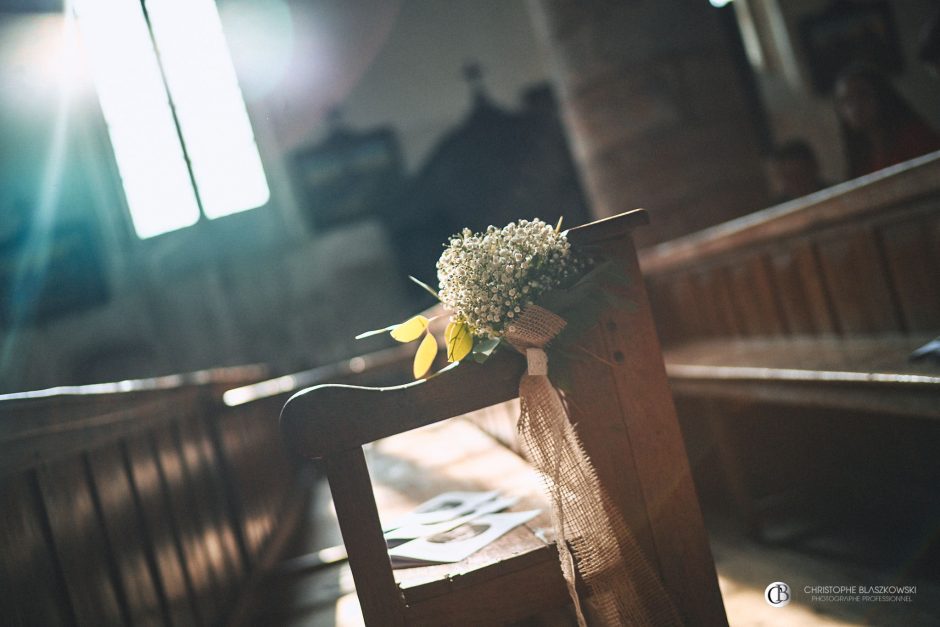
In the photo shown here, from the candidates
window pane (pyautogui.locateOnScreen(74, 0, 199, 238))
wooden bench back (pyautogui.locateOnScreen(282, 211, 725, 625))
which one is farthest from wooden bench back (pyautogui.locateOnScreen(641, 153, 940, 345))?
window pane (pyautogui.locateOnScreen(74, 0, 199, 238))

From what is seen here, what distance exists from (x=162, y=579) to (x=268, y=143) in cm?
876

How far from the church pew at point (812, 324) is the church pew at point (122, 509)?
5.84ft

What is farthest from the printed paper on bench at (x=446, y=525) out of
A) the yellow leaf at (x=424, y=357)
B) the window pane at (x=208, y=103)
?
the window pane at (x=208, y=103)

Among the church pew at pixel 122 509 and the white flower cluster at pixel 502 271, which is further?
the white flower cluster at pixel 502 271

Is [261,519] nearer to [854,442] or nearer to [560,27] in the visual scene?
[854,442]

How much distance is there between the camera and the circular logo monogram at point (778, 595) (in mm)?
2236

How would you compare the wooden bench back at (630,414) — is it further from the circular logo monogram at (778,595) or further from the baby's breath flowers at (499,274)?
the circular logo monogram at (778,595)

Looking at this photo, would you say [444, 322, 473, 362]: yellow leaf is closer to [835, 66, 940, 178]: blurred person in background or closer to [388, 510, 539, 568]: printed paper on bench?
[388, 510, 539, 568]: printed paper on bench

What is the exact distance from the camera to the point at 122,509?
1.61m

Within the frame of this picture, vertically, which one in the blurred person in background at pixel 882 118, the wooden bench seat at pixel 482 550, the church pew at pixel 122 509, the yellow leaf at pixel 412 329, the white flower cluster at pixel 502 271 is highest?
the blurred person in background at pixel 882 118

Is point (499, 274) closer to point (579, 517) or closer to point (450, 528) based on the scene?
point (579, 517)

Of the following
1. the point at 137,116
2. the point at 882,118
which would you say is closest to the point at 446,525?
the point at 882,118

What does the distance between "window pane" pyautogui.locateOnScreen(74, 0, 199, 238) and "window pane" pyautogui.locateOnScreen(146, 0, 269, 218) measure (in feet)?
0.59

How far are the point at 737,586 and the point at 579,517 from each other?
1500 mm
